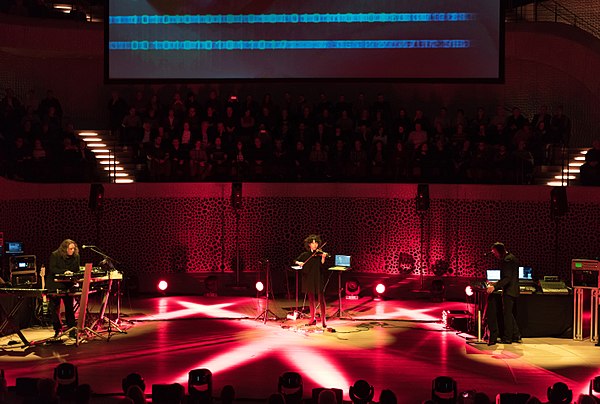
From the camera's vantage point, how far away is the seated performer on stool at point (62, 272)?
12203 mm

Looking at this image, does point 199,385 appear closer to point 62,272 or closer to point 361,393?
point 361,393

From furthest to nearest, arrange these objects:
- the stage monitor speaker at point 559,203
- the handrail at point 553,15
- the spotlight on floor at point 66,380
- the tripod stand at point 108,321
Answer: the handrail at point 553,15, the stage monitor speaker at point 559,203, the tripod stand at point 108,321, the spotlight on floor at point 66,380

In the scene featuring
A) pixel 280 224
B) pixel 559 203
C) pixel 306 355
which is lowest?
pixel 306 355

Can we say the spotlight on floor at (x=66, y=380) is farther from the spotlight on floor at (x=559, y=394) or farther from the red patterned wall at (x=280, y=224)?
the red patterned wall at (x=280, y=224)

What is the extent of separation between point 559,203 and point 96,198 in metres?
8.12

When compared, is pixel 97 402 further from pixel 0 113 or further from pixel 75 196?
pixel 0 113

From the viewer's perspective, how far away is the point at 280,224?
1677cm

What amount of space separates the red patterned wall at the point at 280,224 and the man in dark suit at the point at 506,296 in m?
3.94

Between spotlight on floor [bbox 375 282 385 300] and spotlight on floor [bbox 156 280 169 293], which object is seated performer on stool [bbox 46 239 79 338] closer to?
spotlight on floor [bbox 156 280 169 293]

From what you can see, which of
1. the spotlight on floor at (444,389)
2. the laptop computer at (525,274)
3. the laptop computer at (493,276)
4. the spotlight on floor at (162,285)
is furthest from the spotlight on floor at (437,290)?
the spotlight on floor at (444,389)

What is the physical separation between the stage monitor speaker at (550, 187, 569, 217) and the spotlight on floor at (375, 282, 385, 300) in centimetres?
347

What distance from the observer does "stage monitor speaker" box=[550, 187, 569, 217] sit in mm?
14539

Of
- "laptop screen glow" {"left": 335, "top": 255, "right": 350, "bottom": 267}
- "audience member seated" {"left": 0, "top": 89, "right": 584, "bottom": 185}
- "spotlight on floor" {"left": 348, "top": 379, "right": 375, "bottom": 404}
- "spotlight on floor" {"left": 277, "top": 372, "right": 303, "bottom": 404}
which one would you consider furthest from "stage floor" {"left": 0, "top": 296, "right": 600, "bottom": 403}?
"audience member seated" {"left": 0, "top": 89, "right": 584, "bottom": 185}

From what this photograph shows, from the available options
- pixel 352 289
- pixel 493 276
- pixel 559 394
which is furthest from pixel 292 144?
pixel 559 394
